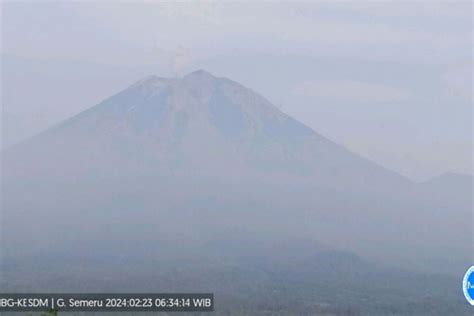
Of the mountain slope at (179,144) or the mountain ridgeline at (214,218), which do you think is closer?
the mountain ridgeline at (214,218)

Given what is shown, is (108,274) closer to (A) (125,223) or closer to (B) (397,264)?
(B) (397,264)

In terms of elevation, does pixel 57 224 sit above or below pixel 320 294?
above

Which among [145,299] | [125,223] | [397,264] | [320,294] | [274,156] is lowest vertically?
[145,299]

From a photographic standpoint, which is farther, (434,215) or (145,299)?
(434,215)

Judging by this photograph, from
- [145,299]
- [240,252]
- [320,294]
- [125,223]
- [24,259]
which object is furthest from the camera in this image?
[125,223]

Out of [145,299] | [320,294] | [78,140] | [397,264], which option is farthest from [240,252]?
[145,299]

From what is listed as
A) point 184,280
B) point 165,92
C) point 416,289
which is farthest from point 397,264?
point 165,92

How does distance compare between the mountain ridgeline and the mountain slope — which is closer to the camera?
the mountain ridgeline

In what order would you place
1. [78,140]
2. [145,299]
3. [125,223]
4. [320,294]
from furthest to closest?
1. [78,140]
2. [125,223]
3. [320,294]
4. [145,299]
